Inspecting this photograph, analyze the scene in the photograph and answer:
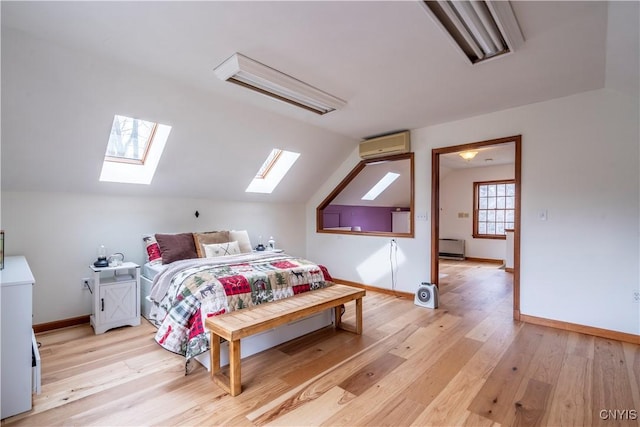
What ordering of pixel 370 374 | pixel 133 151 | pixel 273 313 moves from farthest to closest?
1. pixel 133 151
2. pixel 273 313
3. pixel 370 374

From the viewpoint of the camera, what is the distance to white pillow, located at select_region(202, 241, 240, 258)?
12.2 ft

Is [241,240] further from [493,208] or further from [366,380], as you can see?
[493,208]

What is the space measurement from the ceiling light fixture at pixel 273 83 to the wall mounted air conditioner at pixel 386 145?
4.53 feet

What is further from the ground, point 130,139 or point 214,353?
point 130,139

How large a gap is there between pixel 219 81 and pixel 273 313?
210 centimetres

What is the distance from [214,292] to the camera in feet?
8.09

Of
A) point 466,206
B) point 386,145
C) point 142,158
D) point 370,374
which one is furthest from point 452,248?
point 142,158

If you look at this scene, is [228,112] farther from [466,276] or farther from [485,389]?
[466,276]

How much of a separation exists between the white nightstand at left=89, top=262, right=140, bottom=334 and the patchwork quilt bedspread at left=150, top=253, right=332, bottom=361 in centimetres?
27

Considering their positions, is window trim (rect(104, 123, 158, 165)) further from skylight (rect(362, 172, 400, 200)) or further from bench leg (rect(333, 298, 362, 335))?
skylight (rect(362, 172, 400, 200))

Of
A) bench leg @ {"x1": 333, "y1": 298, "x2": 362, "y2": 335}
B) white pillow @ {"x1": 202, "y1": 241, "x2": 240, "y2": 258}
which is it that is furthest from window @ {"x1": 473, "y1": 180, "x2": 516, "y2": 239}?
white pillow @ {"x1": 202, "y1": 241, "x2": 240, "y2": 258}

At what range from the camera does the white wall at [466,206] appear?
7.18 m

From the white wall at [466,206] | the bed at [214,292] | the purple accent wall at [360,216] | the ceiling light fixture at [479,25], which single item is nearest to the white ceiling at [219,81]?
the ceiling light fixture at [479,25]

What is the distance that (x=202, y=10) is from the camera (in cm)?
181
